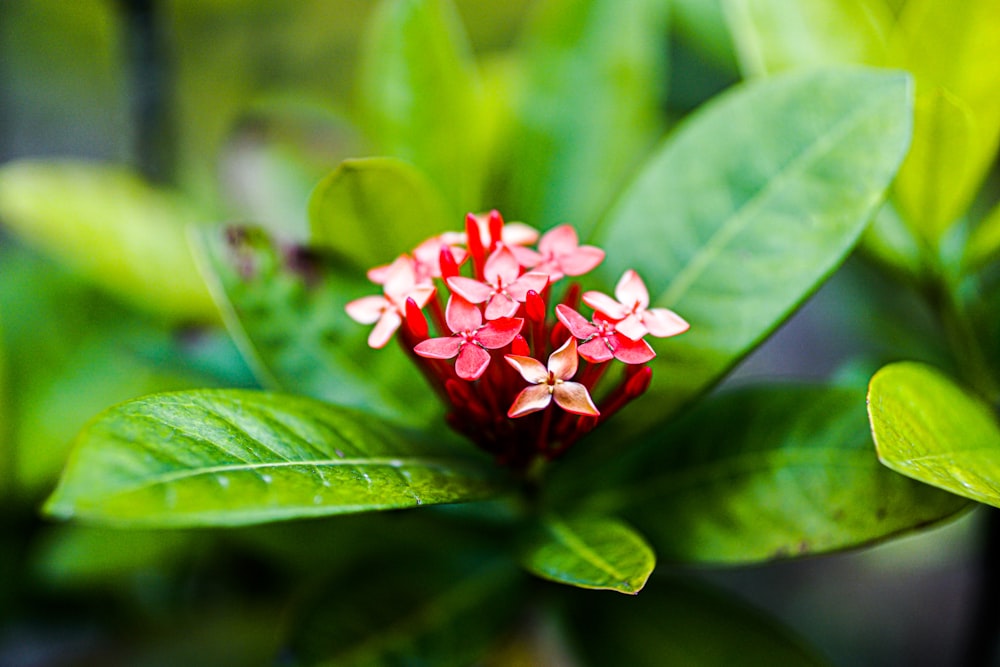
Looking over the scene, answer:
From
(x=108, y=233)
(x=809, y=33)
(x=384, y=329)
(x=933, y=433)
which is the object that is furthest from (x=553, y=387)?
(x=108, y=233)

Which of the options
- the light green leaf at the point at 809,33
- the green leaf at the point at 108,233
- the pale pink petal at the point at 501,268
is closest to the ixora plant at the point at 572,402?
the pale pink petal at the point at 501,268

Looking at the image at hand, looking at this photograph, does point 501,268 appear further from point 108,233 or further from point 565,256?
point 108,233

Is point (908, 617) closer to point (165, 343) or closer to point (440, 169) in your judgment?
point (440, 169)

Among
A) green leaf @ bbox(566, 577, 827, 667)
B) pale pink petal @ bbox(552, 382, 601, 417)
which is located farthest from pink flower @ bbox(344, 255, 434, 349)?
green leaf @ bbox(566, 577, 827, 667)

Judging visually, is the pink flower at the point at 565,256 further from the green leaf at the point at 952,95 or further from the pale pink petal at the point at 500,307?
the green leaf at the point at 952,95

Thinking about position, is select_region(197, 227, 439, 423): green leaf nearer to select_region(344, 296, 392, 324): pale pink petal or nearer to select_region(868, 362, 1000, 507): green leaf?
select_region(344, 296, 392, 324): pale pink petal

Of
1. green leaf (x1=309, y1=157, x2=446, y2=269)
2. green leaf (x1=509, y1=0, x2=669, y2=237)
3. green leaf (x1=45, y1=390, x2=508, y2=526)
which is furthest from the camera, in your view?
green leaf (x1=509, y1=0, x2=669, y2=237)

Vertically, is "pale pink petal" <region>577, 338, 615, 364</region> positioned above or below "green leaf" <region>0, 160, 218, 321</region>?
below
